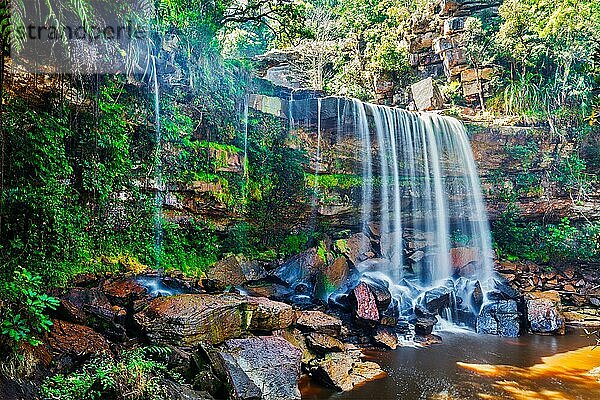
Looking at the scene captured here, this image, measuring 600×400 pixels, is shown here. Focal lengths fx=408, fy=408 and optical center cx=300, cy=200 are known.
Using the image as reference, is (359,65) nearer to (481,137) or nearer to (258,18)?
(481,137)

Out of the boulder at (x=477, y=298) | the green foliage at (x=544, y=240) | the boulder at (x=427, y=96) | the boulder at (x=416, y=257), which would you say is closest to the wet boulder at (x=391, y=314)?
the boulder at (x=477, y=298)

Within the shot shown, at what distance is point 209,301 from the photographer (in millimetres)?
5770

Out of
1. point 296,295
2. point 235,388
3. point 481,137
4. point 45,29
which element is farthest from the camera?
point 481,137

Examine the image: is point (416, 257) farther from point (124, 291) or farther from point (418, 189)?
point (124, 291)

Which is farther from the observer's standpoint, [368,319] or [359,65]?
[359,65]

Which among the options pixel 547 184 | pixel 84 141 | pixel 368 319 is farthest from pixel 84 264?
pixel 547 184

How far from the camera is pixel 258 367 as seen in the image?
4.91 m

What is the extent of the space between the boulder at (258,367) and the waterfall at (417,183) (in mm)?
5866

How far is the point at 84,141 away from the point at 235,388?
5128 millimetres

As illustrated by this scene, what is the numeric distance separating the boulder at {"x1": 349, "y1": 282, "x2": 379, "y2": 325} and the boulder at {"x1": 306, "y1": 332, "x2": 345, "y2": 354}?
1014mm

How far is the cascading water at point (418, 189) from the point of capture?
10.2m

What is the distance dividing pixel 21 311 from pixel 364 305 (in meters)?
5.34

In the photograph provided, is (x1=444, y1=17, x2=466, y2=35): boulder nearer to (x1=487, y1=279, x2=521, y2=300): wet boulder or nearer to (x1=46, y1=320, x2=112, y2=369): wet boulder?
(x1=487, y1=279, x2=521, y2=300): wet boulder

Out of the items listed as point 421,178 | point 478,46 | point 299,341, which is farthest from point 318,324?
point 478,46
